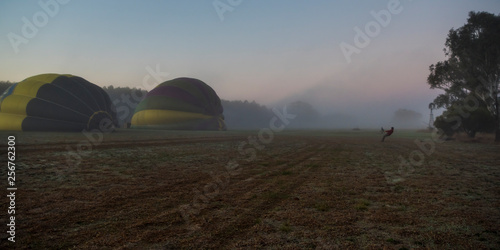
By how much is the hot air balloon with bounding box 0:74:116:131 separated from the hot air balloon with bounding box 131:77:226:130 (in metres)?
12.0

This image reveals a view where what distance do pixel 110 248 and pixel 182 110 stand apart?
3736 cm

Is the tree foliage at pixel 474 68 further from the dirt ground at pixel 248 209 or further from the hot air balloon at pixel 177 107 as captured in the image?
the hot air balloon at pixel 177 107

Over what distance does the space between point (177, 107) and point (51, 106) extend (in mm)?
17170

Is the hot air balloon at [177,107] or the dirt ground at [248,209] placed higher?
the hot air balloon at [177,107]

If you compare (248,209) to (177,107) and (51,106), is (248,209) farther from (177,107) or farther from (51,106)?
(177,107)

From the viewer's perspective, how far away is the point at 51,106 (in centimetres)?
2334

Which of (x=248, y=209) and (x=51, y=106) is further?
(x=51, y=106)

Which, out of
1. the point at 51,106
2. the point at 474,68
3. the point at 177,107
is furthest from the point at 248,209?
the point at 177,107

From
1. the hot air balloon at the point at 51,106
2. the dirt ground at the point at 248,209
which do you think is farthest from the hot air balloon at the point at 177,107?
the dirt ground at the point at 248,209

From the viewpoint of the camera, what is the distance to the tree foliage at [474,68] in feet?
77.8

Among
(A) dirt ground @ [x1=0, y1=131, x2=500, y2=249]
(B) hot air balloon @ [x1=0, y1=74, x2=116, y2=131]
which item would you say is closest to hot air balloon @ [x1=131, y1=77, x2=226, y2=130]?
(B) hot air balloon @ [x1=0, y1=74, x2=116, y2=131]

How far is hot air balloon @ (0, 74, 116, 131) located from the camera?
Answer: 22609mm

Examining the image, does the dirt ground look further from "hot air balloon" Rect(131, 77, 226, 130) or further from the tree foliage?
"hot air balloon" Rect(131, 77, 226, 130)

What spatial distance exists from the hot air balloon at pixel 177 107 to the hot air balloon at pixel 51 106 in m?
12.0
